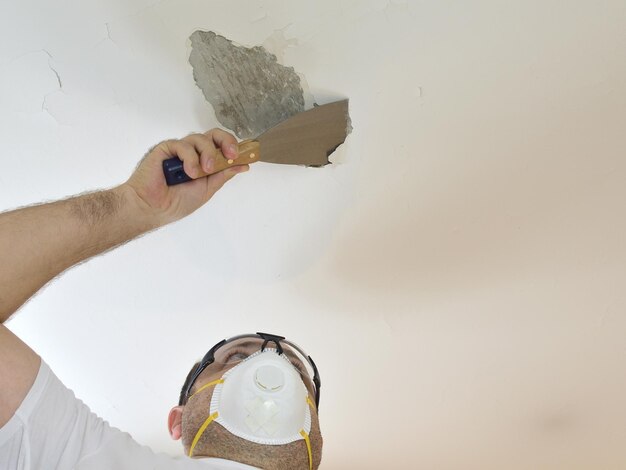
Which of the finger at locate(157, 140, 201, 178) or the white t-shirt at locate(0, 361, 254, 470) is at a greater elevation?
the finger at locate(157, 140, 201, 178)

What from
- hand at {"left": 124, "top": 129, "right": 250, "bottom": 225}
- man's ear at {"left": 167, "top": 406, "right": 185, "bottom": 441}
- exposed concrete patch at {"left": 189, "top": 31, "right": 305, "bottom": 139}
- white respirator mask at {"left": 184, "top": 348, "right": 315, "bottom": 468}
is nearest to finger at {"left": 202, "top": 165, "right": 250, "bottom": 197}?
hand at {"left": 124, "top": 129, "right": 250, "bottom": 225}

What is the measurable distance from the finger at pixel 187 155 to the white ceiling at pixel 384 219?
12cm

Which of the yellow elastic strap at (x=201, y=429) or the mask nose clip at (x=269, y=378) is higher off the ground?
the mask nose clip at (x=269, y=378)

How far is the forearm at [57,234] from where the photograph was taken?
938 millimetres

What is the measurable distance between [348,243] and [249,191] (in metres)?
0.27

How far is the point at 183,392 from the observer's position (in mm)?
1378

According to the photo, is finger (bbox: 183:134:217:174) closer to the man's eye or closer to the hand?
the hand

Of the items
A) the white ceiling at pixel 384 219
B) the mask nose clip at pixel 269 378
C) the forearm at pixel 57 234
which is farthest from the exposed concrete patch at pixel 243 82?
the mask nose clip at pixel 269 378

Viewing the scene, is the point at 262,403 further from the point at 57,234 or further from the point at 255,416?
the point at 57,234

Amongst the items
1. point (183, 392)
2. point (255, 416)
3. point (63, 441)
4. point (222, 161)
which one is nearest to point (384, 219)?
point (222, 161)

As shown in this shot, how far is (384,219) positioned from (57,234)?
2.28ft

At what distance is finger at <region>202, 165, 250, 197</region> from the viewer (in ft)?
3.82

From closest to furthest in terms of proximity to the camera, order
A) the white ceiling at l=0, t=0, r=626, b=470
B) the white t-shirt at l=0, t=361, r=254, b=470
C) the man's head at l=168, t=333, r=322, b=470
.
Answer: the white t-shirt at l=0, t=361, r=254, b=470 < the white ceiling at l=0, t=0, r=626, b=470 < the man's head at l=168, t=333, r=322, b=470

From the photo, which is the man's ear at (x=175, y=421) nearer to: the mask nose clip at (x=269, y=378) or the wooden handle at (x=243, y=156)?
the mask nose clip at (x=269, y=378)
